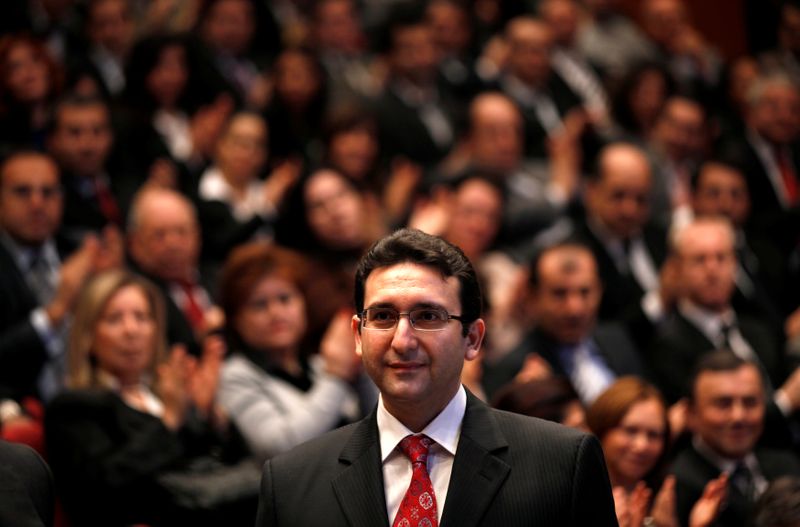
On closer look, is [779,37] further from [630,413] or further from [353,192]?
[630,413]

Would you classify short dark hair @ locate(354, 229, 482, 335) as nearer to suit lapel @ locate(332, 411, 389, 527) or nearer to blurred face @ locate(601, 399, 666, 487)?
suit lapel @ locate(332, 411, 389, 527)

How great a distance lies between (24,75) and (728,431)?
275 centimetres

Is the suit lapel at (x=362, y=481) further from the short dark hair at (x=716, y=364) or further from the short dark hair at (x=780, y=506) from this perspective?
the short dark hair at (x=716, y=364)

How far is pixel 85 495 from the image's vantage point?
9.46 feet

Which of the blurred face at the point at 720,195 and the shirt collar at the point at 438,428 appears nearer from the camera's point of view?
the shirt collar at the point at 438,428

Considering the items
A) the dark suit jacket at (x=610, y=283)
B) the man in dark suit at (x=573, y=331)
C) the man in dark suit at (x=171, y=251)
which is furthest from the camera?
the dark suit jacket at (x=610, y=283)

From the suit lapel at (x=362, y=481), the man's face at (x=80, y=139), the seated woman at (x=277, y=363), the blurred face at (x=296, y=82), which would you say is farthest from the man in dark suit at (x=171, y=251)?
the suit lapel at (x=362, y=481)

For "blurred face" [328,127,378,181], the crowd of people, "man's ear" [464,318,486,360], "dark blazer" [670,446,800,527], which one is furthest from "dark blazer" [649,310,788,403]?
"man's ear" [464,318,486,360]

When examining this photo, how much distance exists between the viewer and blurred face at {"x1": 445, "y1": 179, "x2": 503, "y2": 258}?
4574mm

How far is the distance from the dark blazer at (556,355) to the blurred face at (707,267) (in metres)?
0.27

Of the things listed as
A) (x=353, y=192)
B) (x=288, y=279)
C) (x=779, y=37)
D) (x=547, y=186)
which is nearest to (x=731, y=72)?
(x=779, y=37)

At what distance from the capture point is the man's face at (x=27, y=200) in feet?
13.0

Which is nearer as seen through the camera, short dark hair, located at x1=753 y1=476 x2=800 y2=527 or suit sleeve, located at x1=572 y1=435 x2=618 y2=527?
suit sleeve, located at x1=572 y1=435 x2=618 y2=527

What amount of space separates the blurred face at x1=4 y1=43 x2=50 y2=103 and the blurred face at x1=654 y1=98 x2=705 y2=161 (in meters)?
2.70
